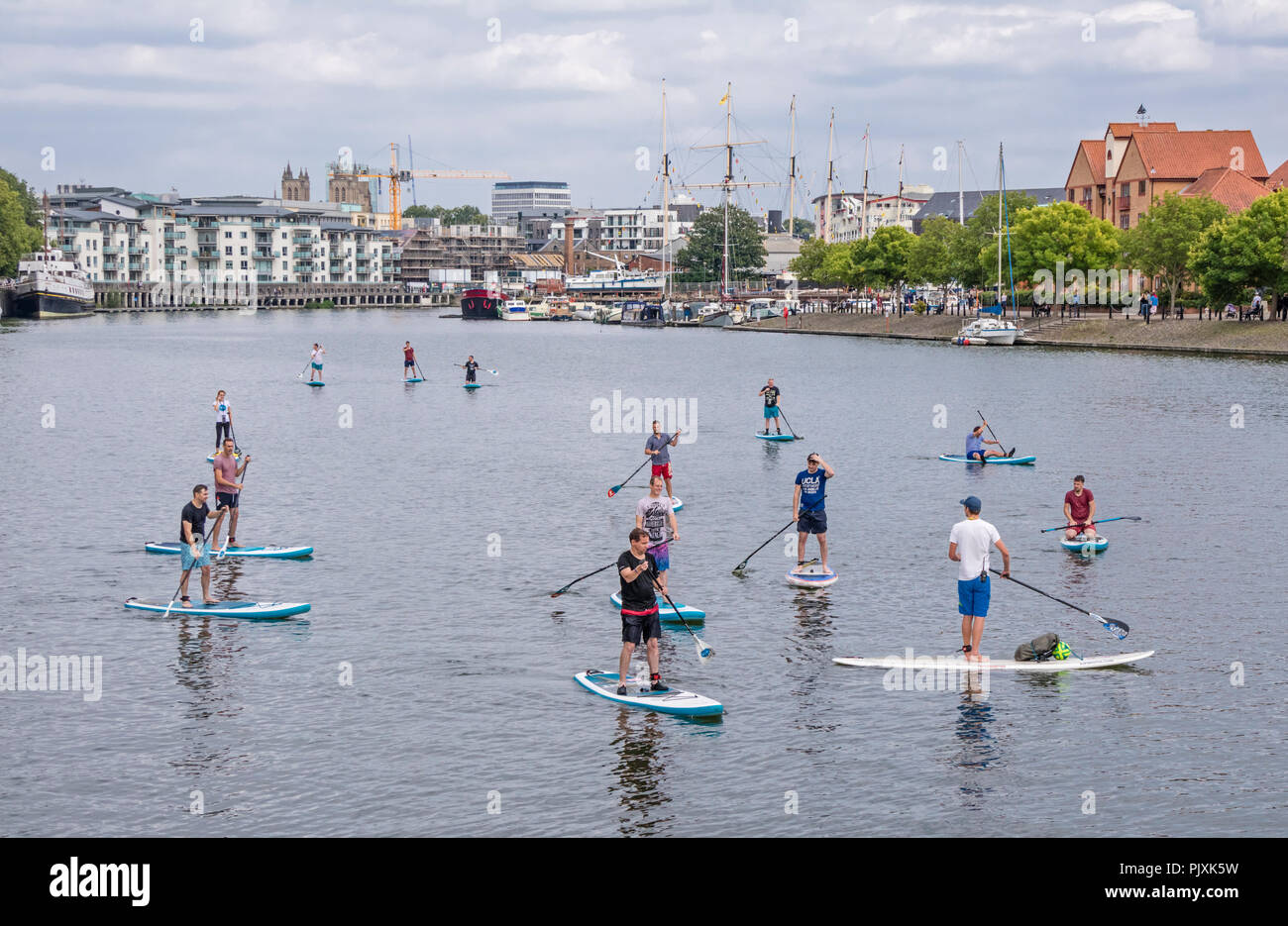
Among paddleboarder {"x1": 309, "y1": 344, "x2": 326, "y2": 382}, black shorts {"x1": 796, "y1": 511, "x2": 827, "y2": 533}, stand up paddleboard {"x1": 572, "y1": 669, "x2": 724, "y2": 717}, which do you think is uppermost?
paddleboarder {"x1": 309, "y1": 344, "x2": 326, "y2": 382}

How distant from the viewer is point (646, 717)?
21.3m

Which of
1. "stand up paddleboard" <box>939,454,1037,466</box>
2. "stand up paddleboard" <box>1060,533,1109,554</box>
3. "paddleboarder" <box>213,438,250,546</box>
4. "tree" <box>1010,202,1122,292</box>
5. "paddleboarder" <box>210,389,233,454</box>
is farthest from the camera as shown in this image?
"tree" <box>1010,202,1122,292</box>

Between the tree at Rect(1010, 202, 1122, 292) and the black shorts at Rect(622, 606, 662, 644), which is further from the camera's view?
the tree at Rect(1010, 202, 1122, 292)

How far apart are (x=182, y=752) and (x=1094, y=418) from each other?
53.3 meters

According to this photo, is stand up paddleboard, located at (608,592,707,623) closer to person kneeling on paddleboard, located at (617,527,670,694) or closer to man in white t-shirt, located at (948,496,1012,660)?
person kneeling on paddleboard, located at (617,527,670,694)

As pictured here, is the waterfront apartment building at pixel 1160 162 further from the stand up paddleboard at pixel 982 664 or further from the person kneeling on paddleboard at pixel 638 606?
the person kneeling on paddleboard at pixel 638 606

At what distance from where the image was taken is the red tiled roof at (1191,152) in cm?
15225

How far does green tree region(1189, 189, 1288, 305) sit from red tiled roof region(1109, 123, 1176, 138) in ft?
171

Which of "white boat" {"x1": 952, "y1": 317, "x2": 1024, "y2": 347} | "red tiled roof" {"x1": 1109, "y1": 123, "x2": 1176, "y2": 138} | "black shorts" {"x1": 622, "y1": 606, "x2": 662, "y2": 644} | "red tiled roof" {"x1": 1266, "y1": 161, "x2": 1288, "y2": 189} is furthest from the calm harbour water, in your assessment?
"red tiled roof" {"x1": 1109, "y1": 123, "x2": 1176, "y2": 138}

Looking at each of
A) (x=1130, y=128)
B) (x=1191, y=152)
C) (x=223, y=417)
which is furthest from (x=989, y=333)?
(x=223, y=417)

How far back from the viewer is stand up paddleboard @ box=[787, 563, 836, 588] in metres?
29.8

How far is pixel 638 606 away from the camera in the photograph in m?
21.0
